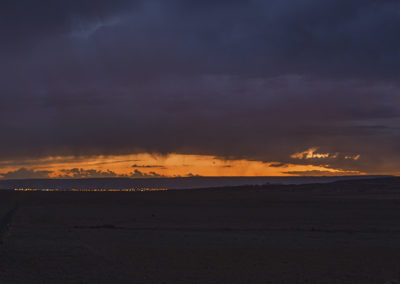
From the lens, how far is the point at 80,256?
65.0 feet

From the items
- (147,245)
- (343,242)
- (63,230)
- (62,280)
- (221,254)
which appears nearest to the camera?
(62,280)

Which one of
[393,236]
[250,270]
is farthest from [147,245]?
[393,236]

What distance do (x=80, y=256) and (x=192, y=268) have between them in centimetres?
494

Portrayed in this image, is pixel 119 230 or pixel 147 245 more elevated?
pixel 119 230

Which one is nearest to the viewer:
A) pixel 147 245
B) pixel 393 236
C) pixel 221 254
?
pixel 221 254

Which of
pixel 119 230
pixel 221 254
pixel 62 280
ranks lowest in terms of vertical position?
pixel 62 280

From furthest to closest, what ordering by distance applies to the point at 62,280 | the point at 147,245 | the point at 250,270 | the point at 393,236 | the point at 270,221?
the point at 270,221
the point at 393,236
the point at 147,245
the point at 250,270
the point at 62,280

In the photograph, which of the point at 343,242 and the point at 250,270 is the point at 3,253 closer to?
the point at 250,270

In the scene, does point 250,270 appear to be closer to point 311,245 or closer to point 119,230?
point 311,245

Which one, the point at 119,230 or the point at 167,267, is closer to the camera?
the point at 167,267

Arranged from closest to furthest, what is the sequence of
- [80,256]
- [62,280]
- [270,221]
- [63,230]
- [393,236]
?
1. [62,280]
2. [80,256]
3. [393,236]
4. [63,230]
5. [270,221]

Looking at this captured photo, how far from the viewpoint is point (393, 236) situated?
29234 mm

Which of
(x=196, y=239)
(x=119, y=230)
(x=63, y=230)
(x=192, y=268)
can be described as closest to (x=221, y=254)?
(x=192, y=268)

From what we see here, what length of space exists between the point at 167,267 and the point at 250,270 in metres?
3.11
